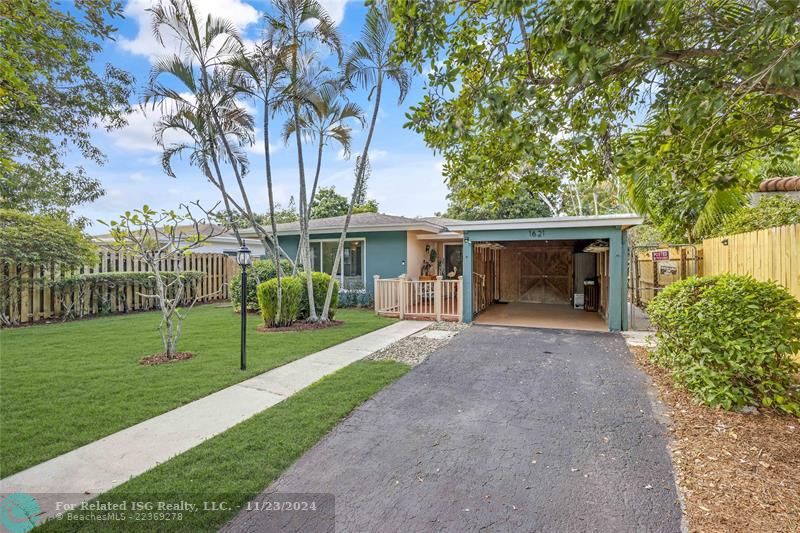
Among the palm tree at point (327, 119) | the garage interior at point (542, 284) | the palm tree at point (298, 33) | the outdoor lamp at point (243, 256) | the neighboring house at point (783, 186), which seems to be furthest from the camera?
the garage interior at point (542, 284)

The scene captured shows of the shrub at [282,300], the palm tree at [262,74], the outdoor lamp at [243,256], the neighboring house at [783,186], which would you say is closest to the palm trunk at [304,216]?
the shrub at [282,300]

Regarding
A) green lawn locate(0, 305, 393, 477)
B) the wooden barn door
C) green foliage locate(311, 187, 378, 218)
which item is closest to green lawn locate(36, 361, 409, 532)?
green lawn locate(0, 305, 393, 477)

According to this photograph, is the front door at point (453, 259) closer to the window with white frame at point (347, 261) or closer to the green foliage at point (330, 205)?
the window with white frame at point (347, 261)

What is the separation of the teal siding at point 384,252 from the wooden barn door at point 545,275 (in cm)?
514

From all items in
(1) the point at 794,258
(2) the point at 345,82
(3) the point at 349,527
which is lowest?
(3) the point at 349,527

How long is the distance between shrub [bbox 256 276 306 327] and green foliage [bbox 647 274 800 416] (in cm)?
717

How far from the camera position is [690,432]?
3.41 m

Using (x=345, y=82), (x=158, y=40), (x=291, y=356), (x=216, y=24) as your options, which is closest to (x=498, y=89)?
(x=291, y=356)

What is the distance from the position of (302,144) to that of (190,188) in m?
5.06

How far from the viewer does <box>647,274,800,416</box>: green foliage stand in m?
3.68

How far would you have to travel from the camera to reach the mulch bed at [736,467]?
2260mm

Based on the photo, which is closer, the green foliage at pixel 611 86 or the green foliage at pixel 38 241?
the green foliage at pixel 611 86

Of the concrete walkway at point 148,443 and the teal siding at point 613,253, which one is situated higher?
the teal siding at point 613,253

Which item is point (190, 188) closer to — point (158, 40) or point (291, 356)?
point (158, 40)
